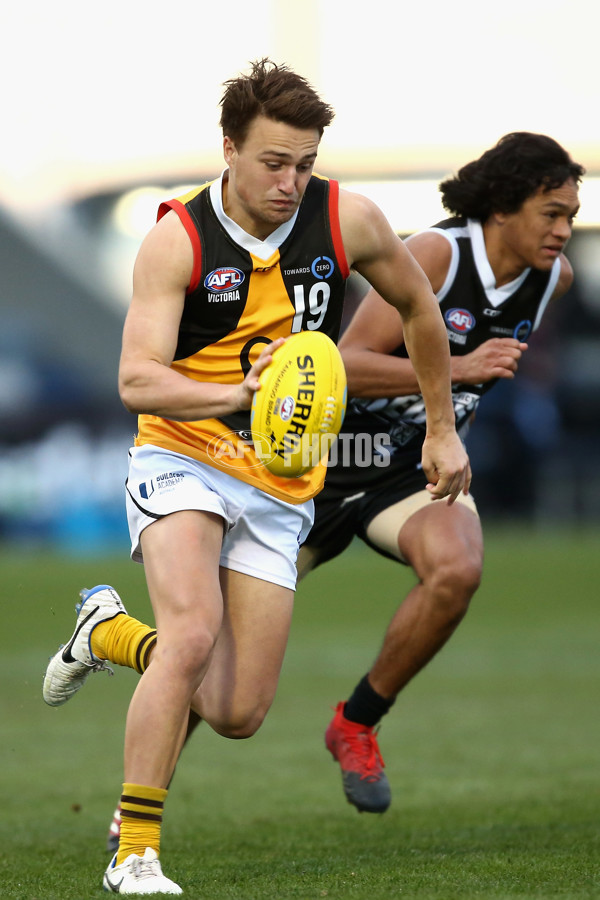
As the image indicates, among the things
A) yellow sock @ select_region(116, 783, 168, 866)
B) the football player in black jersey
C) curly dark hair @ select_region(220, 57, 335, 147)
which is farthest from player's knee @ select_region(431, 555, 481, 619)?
curly dark hair @ select_region(220, 57, 335, 147)

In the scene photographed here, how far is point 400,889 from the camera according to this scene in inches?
148

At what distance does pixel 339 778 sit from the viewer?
6.91m

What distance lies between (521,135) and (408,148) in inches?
915

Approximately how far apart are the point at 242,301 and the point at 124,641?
121 centimetres

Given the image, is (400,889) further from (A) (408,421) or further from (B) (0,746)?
(B) (0,746)

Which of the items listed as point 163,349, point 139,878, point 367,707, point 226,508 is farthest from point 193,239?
point 367,707

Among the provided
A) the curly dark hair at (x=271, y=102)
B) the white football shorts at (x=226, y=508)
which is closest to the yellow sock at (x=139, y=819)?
the white football shorts at (x=226, y=508)

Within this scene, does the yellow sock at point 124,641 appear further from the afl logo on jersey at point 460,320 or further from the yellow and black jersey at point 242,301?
the afl logo on jersey at point 460,320

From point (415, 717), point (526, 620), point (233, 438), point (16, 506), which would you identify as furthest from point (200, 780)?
point (16, 506)

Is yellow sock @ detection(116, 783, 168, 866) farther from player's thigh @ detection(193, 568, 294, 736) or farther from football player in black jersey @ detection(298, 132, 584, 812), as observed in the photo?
football player in black jersey @ detection(298, 132, 584, 812)

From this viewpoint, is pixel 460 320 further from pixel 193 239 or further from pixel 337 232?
pixel 193 239

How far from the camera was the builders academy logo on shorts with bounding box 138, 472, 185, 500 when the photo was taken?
4.14 meters

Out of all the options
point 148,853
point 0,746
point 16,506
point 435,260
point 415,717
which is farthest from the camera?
point 16,506

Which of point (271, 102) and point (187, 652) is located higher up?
point (271, 102)
